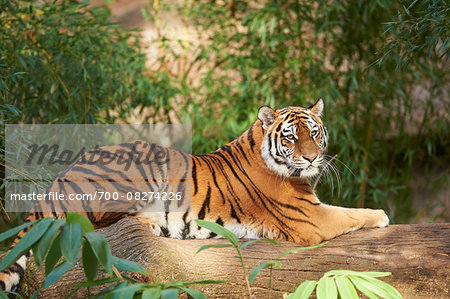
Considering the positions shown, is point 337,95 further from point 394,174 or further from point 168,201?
point 168,201

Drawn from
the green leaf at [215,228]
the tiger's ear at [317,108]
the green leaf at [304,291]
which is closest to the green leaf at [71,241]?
the green leaf at [215,228]

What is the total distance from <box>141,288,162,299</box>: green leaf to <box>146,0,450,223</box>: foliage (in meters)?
3.21

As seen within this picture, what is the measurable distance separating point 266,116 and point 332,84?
2.20 metres

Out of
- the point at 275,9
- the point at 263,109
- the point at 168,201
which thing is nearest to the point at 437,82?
the point at 275,9

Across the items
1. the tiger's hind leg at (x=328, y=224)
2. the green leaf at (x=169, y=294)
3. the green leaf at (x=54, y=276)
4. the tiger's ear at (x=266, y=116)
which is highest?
the tiger's ear at (x=266, y=116)

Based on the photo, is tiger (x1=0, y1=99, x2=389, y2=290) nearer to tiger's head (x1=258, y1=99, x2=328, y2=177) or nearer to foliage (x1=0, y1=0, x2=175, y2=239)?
tiger's head (x1=258, y1=99, x2=328, y2=177)

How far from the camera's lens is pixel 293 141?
8.90 ft

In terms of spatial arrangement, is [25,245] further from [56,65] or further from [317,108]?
[56,65]

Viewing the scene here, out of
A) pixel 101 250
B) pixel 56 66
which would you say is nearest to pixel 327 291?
pixel 101 250

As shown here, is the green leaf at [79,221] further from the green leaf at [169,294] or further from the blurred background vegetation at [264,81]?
the blurred background vegetation at [264,81]

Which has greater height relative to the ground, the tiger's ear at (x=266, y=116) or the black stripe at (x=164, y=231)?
the tiger's ear at (x=266, y=116)

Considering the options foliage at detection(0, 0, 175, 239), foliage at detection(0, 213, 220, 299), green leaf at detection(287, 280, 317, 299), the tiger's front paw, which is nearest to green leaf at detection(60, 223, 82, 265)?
foliage at detection(0, 213, 220, 299)

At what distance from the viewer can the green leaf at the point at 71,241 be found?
1.46 m

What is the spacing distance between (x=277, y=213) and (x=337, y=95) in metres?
2.50
